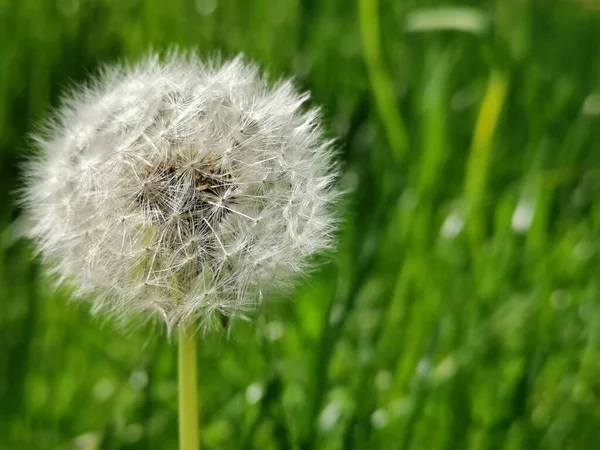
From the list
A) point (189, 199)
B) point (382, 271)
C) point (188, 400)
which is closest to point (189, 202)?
point (189, 199)

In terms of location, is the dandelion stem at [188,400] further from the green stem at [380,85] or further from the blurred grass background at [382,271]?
the green stem at [380,85]

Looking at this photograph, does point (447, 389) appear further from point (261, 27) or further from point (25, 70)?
point (25, 70)

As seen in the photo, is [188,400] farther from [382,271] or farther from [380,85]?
[380,85]

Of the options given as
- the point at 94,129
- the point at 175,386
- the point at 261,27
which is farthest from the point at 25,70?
the point at 94,129

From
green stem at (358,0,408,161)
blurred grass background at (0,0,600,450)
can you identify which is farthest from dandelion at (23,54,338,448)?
green stem at (358,0,408,161)

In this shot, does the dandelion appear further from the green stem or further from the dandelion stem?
the green stem

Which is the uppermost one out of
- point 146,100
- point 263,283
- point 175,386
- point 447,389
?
point 146,100

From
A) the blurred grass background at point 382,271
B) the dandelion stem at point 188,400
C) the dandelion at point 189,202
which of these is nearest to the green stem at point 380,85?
the blurred grass background at point 382,271
